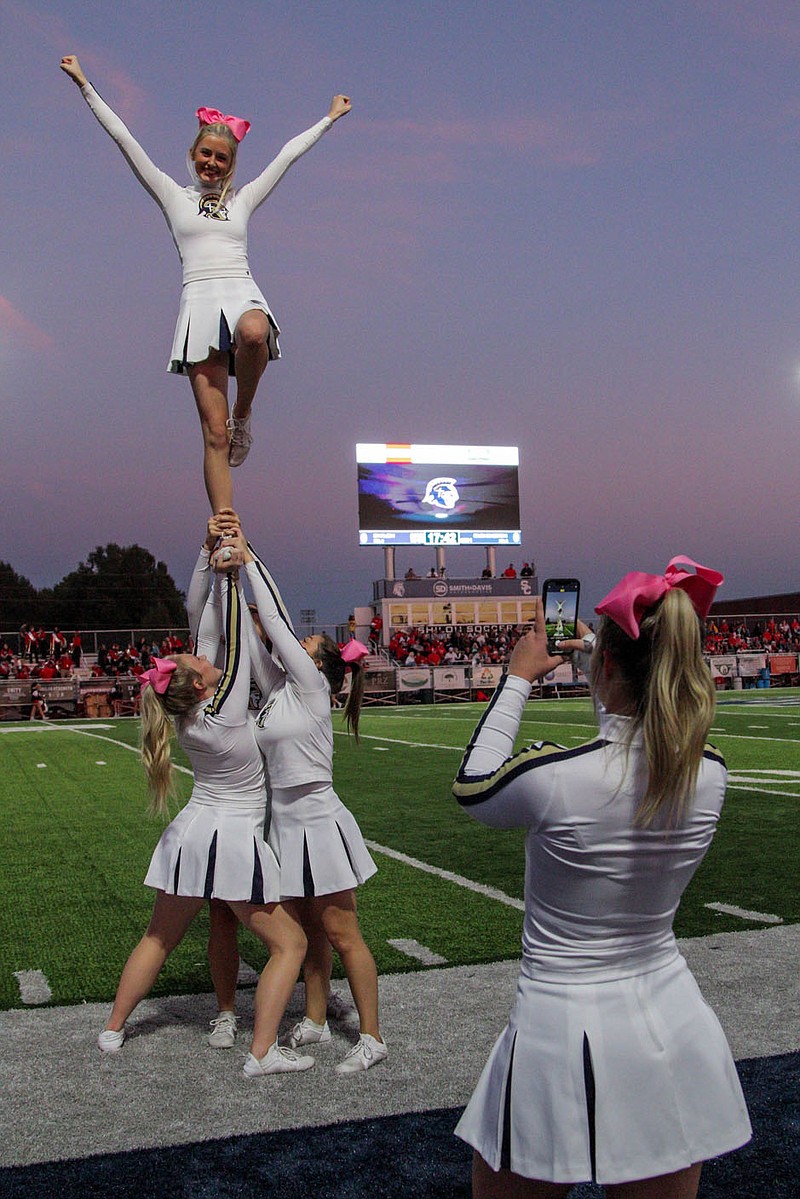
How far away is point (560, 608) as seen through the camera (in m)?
2.15

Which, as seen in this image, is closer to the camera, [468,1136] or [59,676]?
[468,1136]

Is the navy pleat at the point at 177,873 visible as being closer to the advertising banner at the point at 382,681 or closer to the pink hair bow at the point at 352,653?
the pink hair bow at the point at 352,653

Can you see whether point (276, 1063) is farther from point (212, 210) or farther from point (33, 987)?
point (212, 210)

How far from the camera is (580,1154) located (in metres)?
1.71

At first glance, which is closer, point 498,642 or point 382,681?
point 382,681

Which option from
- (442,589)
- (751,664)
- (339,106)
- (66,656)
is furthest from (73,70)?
(442,589)

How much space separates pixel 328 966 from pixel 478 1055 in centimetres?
64

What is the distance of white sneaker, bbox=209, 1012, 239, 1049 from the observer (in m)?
3.68

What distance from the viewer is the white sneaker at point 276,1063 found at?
3385 millimetres

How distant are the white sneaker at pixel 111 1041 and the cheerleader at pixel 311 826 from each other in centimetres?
58

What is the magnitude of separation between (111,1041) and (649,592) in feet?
9.14

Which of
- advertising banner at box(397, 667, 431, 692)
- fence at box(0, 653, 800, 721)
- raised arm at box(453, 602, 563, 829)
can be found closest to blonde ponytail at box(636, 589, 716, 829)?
raised arm at box(453, 602, 563, 829)

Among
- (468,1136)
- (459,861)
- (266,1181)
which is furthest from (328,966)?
(459,861)

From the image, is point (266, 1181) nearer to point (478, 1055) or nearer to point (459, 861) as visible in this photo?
point (478, 1055)
